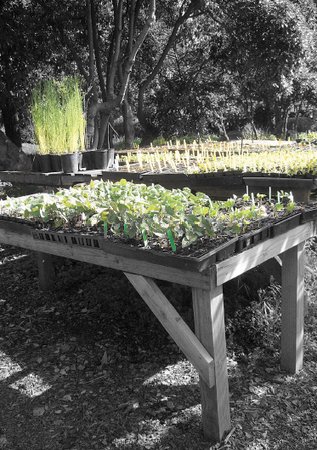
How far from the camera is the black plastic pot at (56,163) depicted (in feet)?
17.1

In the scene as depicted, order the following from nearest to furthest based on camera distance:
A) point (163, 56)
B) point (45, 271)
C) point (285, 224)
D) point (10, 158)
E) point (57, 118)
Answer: point (285, 224), point (45, 271), point (57, 118), point (10, 158), point (163, 56)

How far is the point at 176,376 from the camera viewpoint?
3.25 meters

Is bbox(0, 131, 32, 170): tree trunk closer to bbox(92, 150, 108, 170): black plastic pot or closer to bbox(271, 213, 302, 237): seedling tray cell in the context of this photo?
bbox(92, 150, 108, 170): black plastic pot

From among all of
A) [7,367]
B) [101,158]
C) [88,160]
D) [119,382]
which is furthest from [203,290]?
[88,160]

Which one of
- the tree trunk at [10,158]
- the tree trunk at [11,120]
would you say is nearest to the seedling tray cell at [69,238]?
the tree trunk at [10,158]

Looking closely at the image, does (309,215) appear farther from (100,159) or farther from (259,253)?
(100,159)

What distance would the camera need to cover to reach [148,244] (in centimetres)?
254

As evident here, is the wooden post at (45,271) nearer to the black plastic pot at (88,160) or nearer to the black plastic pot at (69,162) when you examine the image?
the black plastic pot at (69,162)

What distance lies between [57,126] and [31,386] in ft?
9.88

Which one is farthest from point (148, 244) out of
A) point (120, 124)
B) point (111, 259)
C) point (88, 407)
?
point (120, 124)

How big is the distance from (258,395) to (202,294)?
109 centimetres

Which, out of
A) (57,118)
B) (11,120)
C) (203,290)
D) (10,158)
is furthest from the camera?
(11,120)

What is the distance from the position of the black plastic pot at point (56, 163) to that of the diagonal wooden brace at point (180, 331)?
9.68 ft

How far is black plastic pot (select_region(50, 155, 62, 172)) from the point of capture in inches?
205
